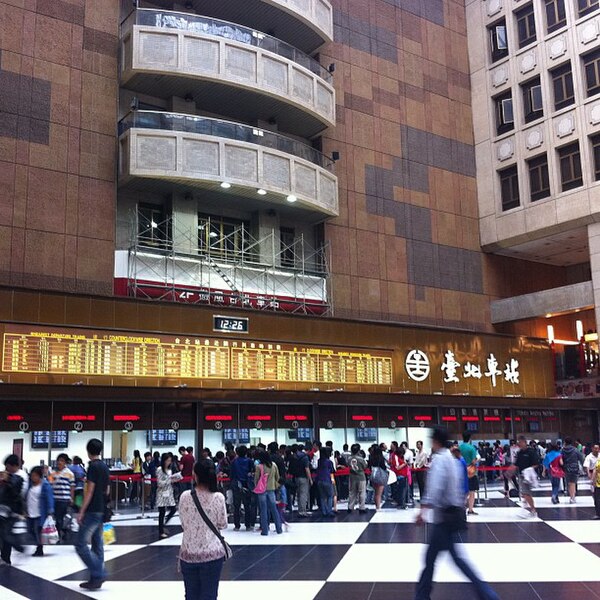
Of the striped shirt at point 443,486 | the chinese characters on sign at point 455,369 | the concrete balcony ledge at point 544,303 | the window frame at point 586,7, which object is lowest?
the striped shirt at point 443,486

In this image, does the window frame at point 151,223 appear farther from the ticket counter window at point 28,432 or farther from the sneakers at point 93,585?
the sneakers at point 93,585

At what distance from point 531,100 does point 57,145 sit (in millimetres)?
18662

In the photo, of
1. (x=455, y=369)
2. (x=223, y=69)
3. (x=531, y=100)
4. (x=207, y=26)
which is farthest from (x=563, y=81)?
(x=207, y=26)

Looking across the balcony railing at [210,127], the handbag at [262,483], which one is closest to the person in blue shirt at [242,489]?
the handbag at [262,483]

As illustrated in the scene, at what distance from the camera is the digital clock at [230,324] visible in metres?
20.3

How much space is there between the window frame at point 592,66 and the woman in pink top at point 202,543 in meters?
25.1

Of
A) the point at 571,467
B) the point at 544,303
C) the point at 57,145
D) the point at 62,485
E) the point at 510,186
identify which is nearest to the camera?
the point at 62,485

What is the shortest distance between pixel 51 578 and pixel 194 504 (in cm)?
468

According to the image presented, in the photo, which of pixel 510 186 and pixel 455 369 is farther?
pixel 510 186

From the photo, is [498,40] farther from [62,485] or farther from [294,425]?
[62,485]

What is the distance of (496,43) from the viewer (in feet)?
99.0

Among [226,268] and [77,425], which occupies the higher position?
[226,268]

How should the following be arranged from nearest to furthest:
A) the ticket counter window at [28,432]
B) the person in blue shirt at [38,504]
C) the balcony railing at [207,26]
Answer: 1. the person in blue shirt at [38,504]
2. the ticket counter window at [28,432]
3. the balcony railing at [207,26]

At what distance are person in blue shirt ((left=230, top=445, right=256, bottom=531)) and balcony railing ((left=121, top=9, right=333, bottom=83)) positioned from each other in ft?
42.5
